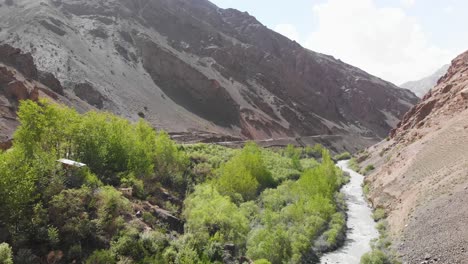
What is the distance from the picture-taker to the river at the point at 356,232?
32062 mm

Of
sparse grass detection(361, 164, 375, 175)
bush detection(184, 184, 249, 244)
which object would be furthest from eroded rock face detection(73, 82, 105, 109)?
bush detection(184, 184, 249, 244)

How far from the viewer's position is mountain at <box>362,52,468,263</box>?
27828 millimetres

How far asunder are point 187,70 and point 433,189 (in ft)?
283

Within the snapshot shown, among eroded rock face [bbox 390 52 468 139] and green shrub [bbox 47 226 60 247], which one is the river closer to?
eroded rock face [bbox 390 52 468 139]

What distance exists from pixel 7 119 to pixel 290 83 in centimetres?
11778

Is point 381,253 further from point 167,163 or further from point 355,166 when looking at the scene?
point 355,166

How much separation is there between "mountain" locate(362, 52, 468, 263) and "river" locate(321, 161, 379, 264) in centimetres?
→ 183

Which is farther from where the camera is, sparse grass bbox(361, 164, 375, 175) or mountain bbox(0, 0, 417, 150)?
mountain bbox(0, 0, 417, 150)

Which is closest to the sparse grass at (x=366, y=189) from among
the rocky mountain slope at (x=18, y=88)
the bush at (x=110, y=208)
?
the bush at (x=110, y=208)

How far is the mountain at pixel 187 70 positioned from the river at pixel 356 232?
44.1m

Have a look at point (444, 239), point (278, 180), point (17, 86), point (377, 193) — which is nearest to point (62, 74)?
point (17, 86)

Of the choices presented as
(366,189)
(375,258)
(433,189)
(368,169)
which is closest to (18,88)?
(366,189)

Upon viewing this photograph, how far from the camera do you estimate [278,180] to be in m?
54.8

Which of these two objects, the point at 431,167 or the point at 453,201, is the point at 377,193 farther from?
the point at 453,201
